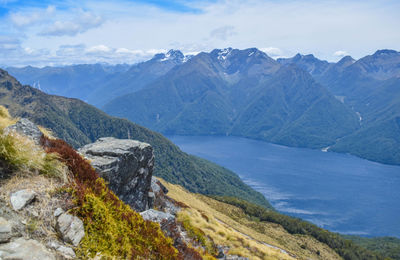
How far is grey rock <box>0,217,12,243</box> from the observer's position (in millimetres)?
5082

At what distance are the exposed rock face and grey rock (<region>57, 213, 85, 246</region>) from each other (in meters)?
7.25

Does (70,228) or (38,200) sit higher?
(38,200)

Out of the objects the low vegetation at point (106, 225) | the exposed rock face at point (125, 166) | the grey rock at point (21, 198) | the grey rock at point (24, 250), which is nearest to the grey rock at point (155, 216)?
the low vegetation at point (106, 225)

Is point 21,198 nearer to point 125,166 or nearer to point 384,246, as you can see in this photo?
point 125,166

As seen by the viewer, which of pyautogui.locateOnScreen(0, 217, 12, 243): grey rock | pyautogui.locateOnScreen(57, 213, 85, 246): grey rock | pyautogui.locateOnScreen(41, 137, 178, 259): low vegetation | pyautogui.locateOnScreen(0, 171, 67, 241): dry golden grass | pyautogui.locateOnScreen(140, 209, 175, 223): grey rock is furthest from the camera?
pyautogui.locateOnScreen(140, 209, 175, 223): grey rock

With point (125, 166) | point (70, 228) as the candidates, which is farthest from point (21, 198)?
point (125, 166)

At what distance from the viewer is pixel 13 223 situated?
5602 mm

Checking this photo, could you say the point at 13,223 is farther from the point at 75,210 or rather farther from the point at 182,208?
the point at 182,208

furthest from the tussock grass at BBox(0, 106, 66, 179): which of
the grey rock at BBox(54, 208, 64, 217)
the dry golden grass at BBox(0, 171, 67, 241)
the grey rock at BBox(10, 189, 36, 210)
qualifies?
the grey rock at BBox(54, 208, 64, 217)

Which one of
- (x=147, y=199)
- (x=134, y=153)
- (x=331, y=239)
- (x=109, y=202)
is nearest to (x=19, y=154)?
(x=109, y=202)

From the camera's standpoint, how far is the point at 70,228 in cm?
619

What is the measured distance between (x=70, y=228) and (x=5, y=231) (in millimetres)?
1294

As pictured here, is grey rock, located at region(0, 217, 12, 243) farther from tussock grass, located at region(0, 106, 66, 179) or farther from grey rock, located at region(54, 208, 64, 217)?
tussock grass, located at region(0, 106, 66, 179)

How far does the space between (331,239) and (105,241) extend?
89.9 metres
